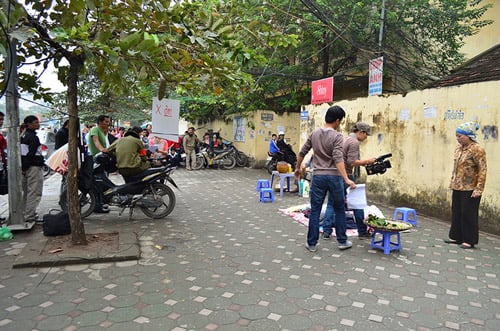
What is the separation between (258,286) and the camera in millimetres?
3676

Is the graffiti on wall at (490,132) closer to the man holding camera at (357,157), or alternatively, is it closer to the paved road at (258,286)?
the paved road at (258,286)

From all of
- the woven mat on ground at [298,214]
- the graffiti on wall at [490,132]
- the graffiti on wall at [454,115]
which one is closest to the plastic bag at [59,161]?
the woven mat on ground at [298,214]

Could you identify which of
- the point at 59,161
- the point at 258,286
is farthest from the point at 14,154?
the point at 258,286

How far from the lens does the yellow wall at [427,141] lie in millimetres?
5664

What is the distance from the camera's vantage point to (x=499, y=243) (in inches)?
206

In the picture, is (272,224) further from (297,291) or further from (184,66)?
(184,66)

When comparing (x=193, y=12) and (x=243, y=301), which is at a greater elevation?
(x=193, y=12)

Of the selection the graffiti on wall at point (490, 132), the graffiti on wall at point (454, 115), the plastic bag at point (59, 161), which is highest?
the graffiti on wall at point (454, 115)

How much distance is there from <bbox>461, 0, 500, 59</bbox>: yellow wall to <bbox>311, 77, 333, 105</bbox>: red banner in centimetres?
644

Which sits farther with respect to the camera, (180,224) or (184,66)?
(180,224)

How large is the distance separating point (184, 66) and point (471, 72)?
6.02 metres

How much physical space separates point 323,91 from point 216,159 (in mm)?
6425

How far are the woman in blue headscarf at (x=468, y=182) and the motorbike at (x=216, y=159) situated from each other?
35.7 ft

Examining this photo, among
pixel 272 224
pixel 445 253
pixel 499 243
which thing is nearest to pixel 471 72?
pixel 499 243
